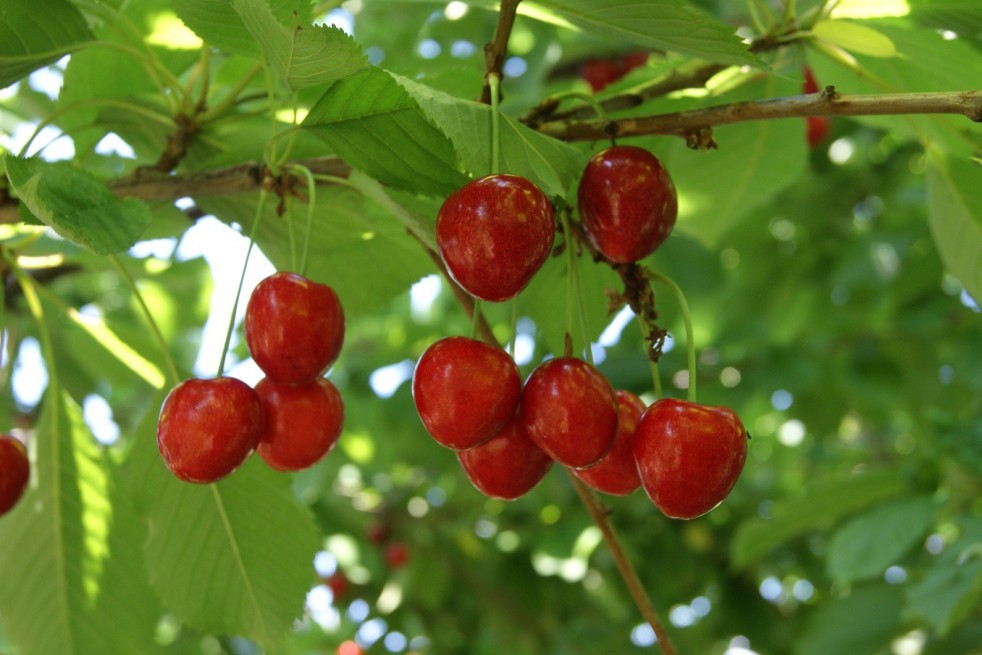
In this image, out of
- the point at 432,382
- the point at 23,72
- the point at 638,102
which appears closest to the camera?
the point at 432,382

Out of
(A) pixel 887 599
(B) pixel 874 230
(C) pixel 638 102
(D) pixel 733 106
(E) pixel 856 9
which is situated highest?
(B) pixel 874 230

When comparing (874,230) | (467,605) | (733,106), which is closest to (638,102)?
(733,106)

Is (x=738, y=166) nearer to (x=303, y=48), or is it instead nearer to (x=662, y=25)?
(x=662, y=25)

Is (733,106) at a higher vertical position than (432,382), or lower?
higher

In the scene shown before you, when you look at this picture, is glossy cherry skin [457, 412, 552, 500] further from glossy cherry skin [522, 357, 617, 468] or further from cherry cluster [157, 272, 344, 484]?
cherry cluster [157, 272, 344, 484]

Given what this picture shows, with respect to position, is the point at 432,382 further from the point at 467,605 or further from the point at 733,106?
the point at 467,605

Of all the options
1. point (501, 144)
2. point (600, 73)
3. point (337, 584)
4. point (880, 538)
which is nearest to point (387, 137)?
point (501, 144)

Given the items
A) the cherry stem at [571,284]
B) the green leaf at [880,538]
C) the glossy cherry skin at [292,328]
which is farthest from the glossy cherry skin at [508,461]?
the green leaf at [880,538]
